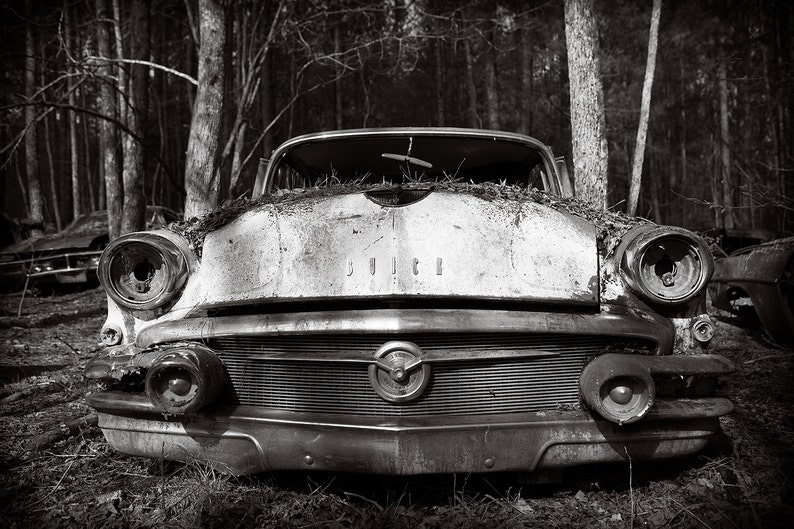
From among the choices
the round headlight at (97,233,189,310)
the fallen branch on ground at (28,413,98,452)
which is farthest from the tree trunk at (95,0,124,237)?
the round headlight at (97,233,189,310)

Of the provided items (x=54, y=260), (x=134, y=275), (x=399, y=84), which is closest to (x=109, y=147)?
(x=54, y=260)

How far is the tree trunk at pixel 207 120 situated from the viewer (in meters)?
5.20

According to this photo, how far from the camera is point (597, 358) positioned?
172cm

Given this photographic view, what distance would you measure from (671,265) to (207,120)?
472cm

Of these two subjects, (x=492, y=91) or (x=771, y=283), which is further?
(x=492, y=91)

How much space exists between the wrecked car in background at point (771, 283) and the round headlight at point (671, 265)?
7.72 ft

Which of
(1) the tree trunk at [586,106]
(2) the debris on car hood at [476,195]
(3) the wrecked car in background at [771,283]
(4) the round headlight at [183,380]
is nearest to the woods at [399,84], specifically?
(1) the tree trunk at [586,106]

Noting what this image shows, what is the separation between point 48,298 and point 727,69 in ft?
65.3

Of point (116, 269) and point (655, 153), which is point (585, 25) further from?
point (655, 153)

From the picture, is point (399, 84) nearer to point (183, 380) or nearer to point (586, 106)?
point (586, 106)

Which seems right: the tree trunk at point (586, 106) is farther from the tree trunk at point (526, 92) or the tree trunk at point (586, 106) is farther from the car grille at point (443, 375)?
the tree trunk at point (526, 92)

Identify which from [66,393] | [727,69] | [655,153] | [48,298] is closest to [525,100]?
[727,69]

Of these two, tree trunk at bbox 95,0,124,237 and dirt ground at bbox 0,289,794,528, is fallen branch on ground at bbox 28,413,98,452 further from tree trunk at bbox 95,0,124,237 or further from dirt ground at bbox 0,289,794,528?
tree trunk at bbox 95,0,124,237

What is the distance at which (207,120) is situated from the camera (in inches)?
207
